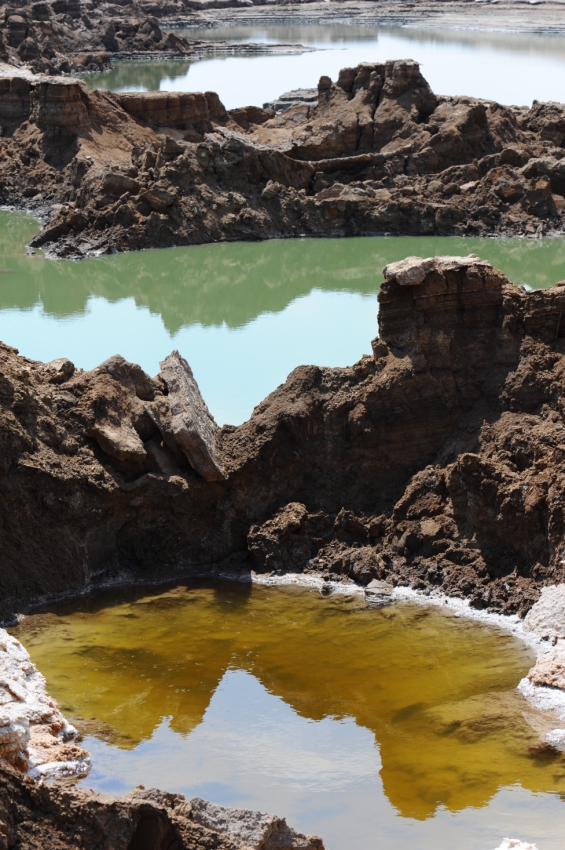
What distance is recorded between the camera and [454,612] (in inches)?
389

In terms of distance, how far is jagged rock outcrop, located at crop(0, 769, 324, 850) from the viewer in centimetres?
575

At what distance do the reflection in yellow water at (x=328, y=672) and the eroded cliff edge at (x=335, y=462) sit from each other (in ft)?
1.99

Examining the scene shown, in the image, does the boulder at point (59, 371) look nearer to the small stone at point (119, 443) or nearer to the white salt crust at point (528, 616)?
the small stone at point (119, 443)

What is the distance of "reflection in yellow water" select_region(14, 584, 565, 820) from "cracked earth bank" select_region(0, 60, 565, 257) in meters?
15.9

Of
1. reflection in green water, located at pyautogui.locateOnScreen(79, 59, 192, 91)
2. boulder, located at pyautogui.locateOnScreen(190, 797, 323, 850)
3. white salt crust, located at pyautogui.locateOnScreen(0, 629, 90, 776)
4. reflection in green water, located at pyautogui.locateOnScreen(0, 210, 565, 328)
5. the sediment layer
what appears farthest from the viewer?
reflection in green water, located at pyautogui.locateOnScreen(79, 59, 192, 91)

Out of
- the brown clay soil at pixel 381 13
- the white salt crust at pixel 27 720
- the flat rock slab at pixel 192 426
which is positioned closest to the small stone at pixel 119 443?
the flat rock slab at pixel 192 426

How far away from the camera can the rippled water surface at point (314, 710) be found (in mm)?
7098

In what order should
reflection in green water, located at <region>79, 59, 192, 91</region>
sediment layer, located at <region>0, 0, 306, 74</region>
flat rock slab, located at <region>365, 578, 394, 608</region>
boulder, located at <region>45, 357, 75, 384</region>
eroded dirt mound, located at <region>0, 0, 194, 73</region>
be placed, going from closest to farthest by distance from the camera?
1. flat rock slab, located at <region>365, 578, 394, 608</region>
2. boulder, located at <region>45, 357, 75, 384</region>
3. sediment layer, located at <region>0, 0, 306, 74</region>
4. eroded dirt mound, located at <region>0, 0, 194, 73</region>
5. reflection in green water, located at <region>79, 59, 192, 91</region>

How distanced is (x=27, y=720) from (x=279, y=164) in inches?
848

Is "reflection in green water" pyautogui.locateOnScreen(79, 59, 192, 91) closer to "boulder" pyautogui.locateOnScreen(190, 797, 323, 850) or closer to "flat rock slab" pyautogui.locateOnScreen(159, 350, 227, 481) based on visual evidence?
"flat rock slab" pyautogui.locateOnScreen(159, 350, 227, 481)

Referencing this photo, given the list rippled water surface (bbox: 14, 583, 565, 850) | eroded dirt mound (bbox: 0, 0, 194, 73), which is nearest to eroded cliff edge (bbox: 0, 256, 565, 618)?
rippled water surface (bbox: 14, 583, 565, 850)

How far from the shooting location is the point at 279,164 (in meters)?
26.7

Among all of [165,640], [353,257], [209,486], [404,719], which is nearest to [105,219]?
[353,257]

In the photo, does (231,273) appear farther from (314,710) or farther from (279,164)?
(314,710)
